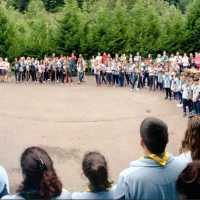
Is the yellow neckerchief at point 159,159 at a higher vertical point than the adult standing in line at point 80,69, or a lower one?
lower

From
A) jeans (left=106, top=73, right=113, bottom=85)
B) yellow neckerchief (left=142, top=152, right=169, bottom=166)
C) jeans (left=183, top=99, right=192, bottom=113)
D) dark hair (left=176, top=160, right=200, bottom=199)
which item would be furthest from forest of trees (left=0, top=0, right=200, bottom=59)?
dark hair (left=176, top=160, right=200, bottom=199)

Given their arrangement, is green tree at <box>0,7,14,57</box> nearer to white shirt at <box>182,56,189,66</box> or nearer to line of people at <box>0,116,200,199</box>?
white shirt at <box>182,56,189,66</box>

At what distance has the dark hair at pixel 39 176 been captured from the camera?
3.77 metres

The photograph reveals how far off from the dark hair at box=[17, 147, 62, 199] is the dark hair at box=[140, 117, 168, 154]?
1.05 m

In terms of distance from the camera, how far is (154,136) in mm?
4082

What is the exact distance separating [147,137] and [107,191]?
0.74 metres

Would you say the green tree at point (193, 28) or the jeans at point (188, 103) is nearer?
the jeans at point (188, 103)

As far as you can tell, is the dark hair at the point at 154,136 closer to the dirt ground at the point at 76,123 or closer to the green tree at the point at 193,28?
the dirt ground at the point at 76,123

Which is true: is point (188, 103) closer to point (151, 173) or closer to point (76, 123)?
point (76, 123)

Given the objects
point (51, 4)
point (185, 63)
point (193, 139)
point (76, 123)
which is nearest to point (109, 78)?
point (185, 63)

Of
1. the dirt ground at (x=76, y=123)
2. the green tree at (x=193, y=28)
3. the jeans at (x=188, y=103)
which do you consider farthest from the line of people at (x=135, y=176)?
the green tree at (x=193, y=28)

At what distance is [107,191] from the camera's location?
13.5 ft

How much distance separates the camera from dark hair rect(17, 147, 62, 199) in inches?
149

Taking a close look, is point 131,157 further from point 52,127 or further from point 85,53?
point 85,53
